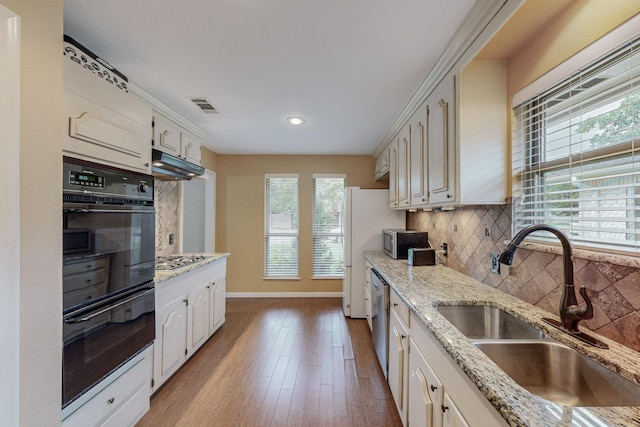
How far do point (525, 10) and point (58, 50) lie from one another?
197 centimetres

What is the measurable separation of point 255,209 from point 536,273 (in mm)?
3885

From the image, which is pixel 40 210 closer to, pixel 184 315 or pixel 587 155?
pixel 184 315

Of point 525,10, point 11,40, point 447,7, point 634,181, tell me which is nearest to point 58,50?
point 11,40

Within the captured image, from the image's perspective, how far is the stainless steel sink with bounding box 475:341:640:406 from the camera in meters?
0.88

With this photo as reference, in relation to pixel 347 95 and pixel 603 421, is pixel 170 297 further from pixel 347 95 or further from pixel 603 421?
pixel 603 421

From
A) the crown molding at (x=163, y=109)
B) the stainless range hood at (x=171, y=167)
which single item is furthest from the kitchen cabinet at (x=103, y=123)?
the crown molding at (x=163, y=109)

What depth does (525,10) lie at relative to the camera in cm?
124

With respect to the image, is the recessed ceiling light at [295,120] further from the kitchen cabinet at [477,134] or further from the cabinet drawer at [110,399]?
the cabinet drawer at [110,399]

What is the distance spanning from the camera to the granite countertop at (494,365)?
2.23ft

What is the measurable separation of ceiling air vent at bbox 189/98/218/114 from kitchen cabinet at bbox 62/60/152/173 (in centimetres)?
70

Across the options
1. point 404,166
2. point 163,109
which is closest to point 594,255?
point 404,166

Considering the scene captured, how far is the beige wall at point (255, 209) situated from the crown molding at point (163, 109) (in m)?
1.31

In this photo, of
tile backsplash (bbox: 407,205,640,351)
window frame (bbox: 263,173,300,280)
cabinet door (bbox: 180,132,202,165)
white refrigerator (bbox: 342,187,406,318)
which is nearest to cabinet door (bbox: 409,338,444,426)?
tile backsplash (bbox: 407,205,640,351)

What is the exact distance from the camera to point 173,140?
2.64 meters
